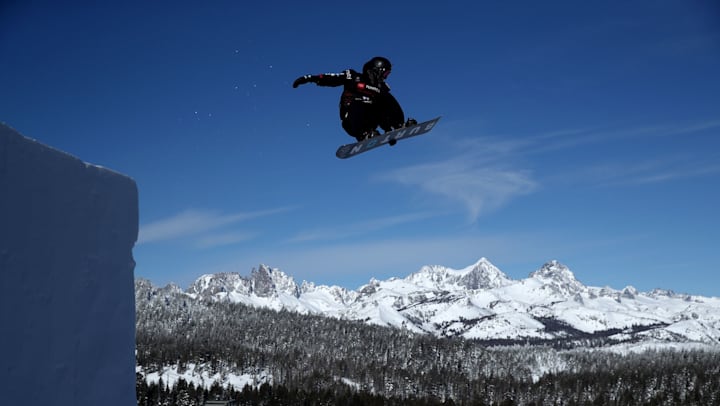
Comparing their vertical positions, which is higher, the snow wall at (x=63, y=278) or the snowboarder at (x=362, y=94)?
the snowboarder at (x=362, y=94)

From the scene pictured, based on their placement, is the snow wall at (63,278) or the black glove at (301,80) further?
the black glove at (301,80)

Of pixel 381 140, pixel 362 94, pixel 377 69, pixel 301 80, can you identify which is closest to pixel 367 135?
pixel 381 140

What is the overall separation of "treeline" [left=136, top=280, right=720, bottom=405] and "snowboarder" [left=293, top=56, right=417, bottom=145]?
293 ft

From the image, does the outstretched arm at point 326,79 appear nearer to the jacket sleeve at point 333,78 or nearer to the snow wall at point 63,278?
the jacket sleeve at point 333,78

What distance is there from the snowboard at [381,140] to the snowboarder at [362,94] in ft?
0.55

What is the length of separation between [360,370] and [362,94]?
144 meters

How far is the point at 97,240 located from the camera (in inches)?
227

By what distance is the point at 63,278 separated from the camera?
17.4ft

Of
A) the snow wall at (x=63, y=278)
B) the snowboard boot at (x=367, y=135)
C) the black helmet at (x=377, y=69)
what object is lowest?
the snow wall at (x=63, y=278)

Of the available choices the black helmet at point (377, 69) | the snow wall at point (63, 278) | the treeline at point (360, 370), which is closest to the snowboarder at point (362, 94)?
the black helmet at point (377, 69)

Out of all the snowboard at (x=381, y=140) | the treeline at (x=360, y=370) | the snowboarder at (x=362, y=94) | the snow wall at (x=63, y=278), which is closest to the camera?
the snow wall at (x=63, y=278)

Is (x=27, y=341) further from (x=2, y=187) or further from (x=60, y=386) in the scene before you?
(x=2, y=187)

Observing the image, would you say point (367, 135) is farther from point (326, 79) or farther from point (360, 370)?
point (360, 370)

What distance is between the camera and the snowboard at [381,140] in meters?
13.4
